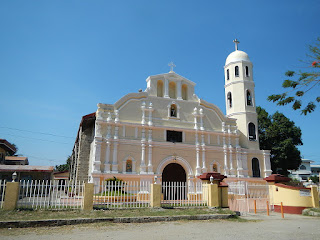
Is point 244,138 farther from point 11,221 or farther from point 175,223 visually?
point 11,221

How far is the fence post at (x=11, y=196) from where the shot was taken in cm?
1015

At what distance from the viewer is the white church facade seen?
62.5 ft

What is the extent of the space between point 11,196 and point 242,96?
796 inches

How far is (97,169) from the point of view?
58.8 feet

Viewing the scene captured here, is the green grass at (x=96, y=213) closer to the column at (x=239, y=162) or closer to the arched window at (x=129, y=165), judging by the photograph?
the arched window at (x=129, y=165)

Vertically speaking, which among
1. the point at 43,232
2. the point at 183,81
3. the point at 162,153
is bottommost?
the point at 43,232

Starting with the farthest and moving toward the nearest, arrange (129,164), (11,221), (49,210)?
(129,164) < (49,210) < (11,221)

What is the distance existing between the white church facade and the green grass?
23.8 ft

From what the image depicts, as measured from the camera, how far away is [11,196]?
10250 mm

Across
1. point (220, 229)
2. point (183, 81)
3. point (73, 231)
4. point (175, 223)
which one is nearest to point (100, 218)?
point (73, 231)

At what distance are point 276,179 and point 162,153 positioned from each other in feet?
27.8

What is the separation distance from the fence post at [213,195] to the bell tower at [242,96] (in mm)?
11695

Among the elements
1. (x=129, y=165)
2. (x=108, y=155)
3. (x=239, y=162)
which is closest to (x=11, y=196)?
(x=108, y=155)

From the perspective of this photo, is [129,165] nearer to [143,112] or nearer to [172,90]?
[143,112]
